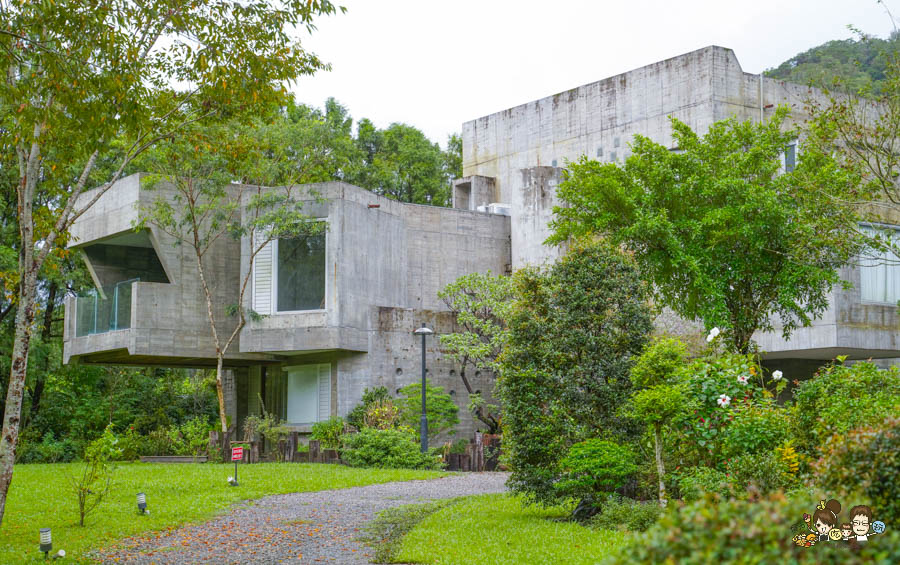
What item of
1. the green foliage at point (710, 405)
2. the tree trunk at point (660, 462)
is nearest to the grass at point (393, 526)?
the tree trunk at point (660, 462)

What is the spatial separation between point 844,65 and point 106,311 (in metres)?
26.2

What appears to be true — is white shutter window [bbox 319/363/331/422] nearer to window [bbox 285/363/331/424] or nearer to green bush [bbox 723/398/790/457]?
window [bbox 285/363/331/424]

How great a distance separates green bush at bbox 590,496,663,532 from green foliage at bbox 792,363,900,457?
2034 millimetres

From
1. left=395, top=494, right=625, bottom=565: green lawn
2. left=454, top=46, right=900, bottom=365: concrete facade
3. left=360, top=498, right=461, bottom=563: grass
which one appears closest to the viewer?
left=395, top=494, right=625, bottom=565: green lawn

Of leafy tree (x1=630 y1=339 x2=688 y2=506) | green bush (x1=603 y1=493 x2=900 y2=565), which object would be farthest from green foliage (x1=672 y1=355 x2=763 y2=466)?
green bush (x1=603 y1=493 x2=900 y2=565)

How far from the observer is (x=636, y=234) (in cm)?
2070

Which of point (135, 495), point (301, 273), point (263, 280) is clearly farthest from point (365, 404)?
point (135, 495)

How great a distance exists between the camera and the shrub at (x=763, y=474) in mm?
10602

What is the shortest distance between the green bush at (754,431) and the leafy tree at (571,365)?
170 cm

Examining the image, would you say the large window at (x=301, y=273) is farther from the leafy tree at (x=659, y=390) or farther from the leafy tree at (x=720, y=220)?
the leafy tree at (x=659, y=390)

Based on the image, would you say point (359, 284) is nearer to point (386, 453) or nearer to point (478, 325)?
point (478, 325)

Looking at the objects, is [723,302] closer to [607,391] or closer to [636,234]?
[636,234]

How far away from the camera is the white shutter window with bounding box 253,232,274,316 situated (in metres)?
27.2

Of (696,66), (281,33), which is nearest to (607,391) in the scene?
(281,33)
